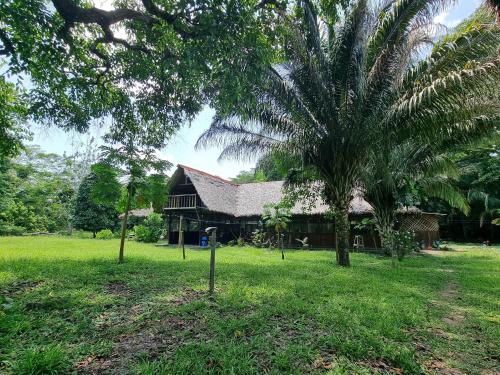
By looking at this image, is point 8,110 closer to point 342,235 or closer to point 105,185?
point 105,185

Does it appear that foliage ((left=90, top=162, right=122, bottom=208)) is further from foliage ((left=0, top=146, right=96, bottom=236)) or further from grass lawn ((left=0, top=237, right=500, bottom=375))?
foliage ((left=0, top=146, right=96, bottom=236))

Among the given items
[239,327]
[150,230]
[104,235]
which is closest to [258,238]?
[150,230]

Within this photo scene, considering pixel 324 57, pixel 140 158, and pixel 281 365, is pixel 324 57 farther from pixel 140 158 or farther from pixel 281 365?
pixel 281 365

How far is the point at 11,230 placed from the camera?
22.1 m

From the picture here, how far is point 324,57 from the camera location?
26.4 feet

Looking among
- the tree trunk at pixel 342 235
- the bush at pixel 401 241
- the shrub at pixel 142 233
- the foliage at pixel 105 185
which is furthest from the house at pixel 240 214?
the foliage at pixel 105 185

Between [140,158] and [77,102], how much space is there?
2.15 meters

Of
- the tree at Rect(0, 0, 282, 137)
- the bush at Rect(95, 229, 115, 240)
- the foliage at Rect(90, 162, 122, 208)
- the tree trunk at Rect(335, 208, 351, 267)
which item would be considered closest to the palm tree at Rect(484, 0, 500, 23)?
the tree at Rect(0, 0, 282, 137)

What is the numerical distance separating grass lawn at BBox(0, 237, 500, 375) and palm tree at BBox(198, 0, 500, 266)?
4.16 meters

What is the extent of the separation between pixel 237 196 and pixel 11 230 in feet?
58.6

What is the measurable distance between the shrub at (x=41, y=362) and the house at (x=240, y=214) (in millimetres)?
16112

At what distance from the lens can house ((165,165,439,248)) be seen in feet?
61.4

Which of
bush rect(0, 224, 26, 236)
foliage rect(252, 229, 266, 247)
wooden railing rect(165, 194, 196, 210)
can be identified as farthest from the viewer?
bush rect(0, 224, 26, 236)

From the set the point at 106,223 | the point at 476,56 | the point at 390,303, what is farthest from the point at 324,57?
the point at 106,223
